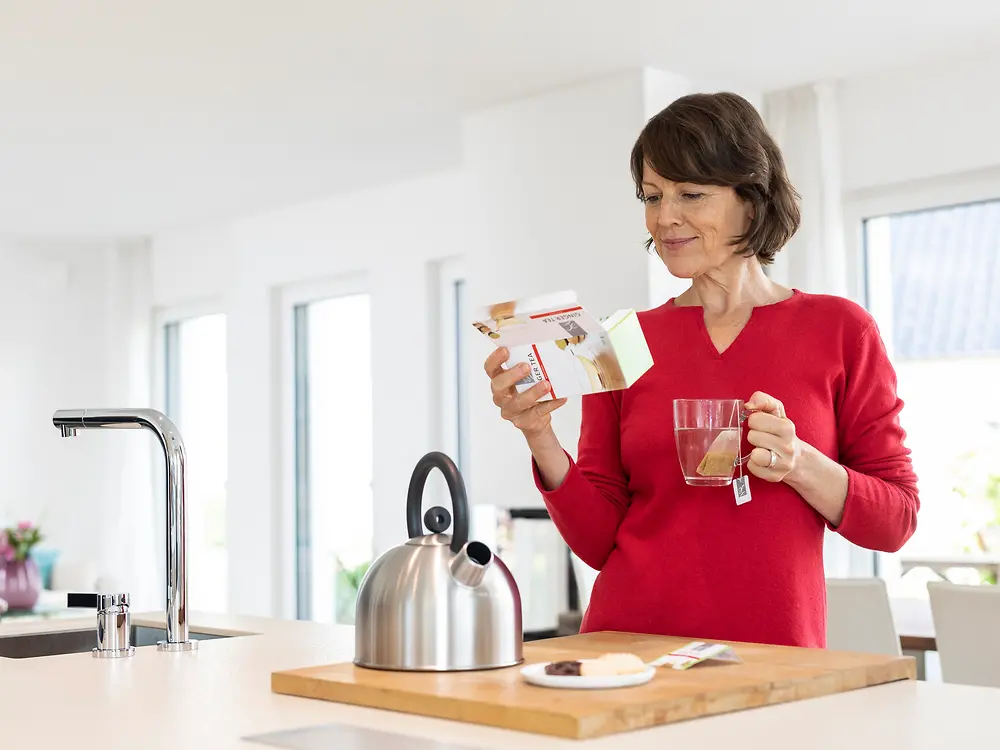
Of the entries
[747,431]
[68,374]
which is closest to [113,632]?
[747,431]

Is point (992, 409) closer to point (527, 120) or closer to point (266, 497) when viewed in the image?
point (527, 120)

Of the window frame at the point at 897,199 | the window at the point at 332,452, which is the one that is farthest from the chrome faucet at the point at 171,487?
the window at the point at 332,452

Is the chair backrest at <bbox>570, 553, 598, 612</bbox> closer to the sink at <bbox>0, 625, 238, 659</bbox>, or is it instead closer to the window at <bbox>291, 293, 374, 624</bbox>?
the window at <bbox>291, 293, 374, 624</bbox>

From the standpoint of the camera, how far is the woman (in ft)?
5.63

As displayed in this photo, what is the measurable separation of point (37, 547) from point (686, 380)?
242 inches

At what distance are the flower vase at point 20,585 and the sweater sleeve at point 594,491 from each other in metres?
3.96

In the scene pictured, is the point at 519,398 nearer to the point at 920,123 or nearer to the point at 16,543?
the point at 920,123

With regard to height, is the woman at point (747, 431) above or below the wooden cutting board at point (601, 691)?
above

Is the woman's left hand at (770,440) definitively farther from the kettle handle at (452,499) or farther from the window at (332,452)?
the window at (332,452)

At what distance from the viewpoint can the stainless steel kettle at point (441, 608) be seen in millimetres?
1388

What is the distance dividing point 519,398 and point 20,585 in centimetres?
416

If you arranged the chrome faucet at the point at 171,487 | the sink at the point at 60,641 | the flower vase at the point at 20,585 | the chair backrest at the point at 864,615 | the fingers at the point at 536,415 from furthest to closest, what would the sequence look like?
the flower vase at the point at 20,585, the chair backrest at the point at 864,615, the sink at the point at 60,641, the chrome faucet at the point at 171,487, the fingers at the point at 536,415

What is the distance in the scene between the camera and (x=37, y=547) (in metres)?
7.17

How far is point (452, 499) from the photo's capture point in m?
1.45
